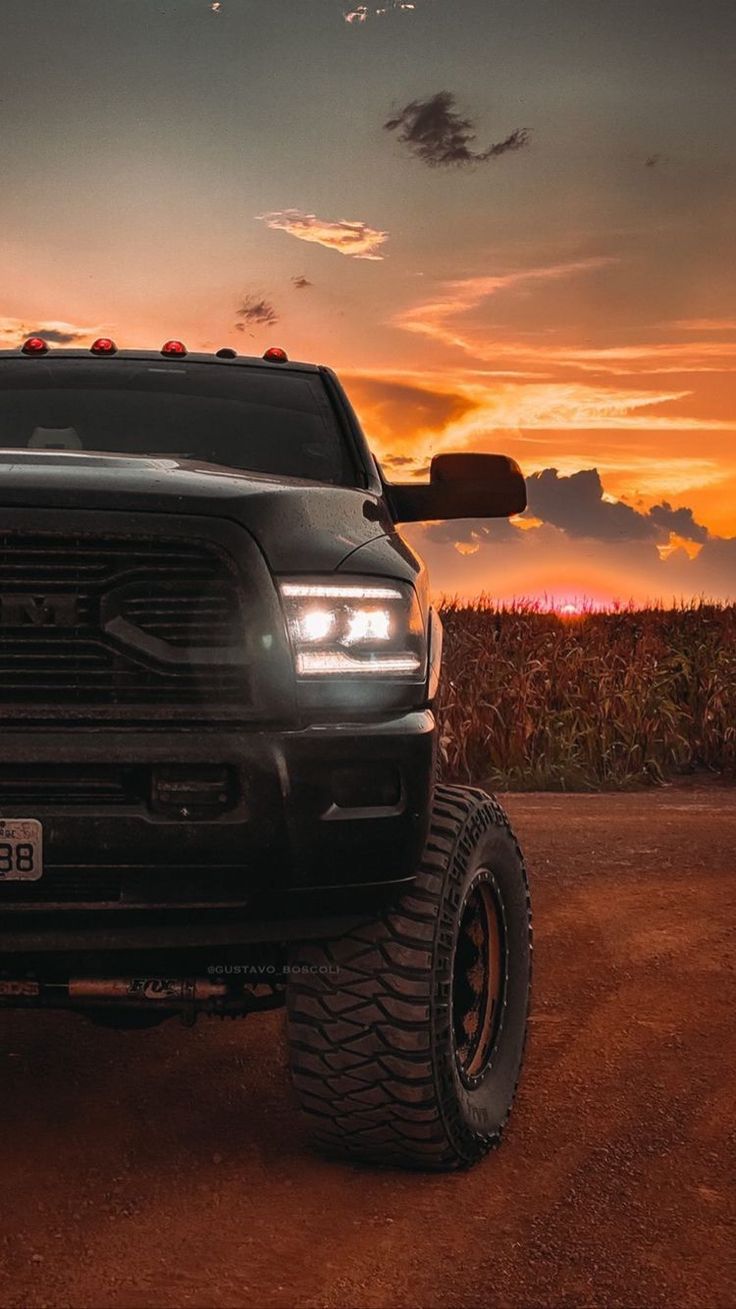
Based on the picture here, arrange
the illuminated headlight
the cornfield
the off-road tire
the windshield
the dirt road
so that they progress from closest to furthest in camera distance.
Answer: the dirt road
the illuminated headlight
the off-road tire
the windshield
the cornfield

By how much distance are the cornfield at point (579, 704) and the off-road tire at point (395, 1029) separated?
328 inches

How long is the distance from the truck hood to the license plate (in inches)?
24.9

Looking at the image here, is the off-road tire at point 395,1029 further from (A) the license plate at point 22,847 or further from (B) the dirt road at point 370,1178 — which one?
(A) the license plate at point 22,847

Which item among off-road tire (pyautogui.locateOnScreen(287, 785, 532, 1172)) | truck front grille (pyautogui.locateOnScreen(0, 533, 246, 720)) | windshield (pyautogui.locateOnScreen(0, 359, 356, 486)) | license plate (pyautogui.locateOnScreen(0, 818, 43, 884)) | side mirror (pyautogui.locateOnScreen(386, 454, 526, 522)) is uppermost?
windshield (pyautogui.locateOnScreen(0, 359, 356, 486))

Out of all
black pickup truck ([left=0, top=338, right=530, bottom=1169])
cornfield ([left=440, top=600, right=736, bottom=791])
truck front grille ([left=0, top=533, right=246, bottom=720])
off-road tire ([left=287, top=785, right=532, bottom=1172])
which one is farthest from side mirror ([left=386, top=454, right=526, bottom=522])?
cornfield ([left=440, top=600, right=736, bottom=791])

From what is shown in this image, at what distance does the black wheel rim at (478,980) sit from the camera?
4.32m

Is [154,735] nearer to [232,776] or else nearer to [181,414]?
Answer: [232,776]

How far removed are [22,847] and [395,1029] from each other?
3.22ft

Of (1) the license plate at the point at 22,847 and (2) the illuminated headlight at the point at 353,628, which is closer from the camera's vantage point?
(1) the license plate at the point at 22,847

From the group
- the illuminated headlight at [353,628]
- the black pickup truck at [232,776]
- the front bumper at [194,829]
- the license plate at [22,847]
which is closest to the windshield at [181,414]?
the black pickup truck at [232,776]

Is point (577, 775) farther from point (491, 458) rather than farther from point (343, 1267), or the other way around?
point (343, 1267)

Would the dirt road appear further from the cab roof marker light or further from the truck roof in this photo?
the truck roof

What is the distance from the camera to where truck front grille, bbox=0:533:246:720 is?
3424 millimetres

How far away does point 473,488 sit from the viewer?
15.5 feet
